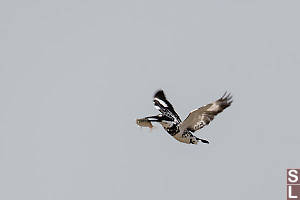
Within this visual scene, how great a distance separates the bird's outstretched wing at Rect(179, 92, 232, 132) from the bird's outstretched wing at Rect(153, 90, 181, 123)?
1538mm

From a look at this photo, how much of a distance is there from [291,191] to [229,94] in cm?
1272

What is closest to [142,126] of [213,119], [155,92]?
[213,119]

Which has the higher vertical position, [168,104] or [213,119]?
[168,104]

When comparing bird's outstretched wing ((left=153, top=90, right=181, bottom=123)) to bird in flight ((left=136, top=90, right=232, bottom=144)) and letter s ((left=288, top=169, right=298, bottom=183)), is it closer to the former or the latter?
bird in flight ((left=136, top=90, right=232, bottom=144))

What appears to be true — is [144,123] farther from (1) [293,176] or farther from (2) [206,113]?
(1) [293,176]

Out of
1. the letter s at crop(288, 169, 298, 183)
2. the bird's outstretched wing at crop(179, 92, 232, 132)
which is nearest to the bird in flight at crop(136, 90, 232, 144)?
the bird's outstretched wing at crop(179, 92, 232, 132)

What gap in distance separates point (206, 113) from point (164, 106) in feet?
17.0

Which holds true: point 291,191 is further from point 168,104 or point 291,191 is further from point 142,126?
point 142,126

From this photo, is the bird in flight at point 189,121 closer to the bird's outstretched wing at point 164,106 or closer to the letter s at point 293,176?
the bird's outstretched wing at point 164,106

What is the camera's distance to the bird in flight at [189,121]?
102ft

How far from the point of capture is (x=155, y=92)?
37656mm

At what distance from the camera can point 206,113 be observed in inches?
1228

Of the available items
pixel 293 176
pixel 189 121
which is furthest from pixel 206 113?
pixel 293 176

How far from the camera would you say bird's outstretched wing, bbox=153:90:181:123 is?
33.9 meters
